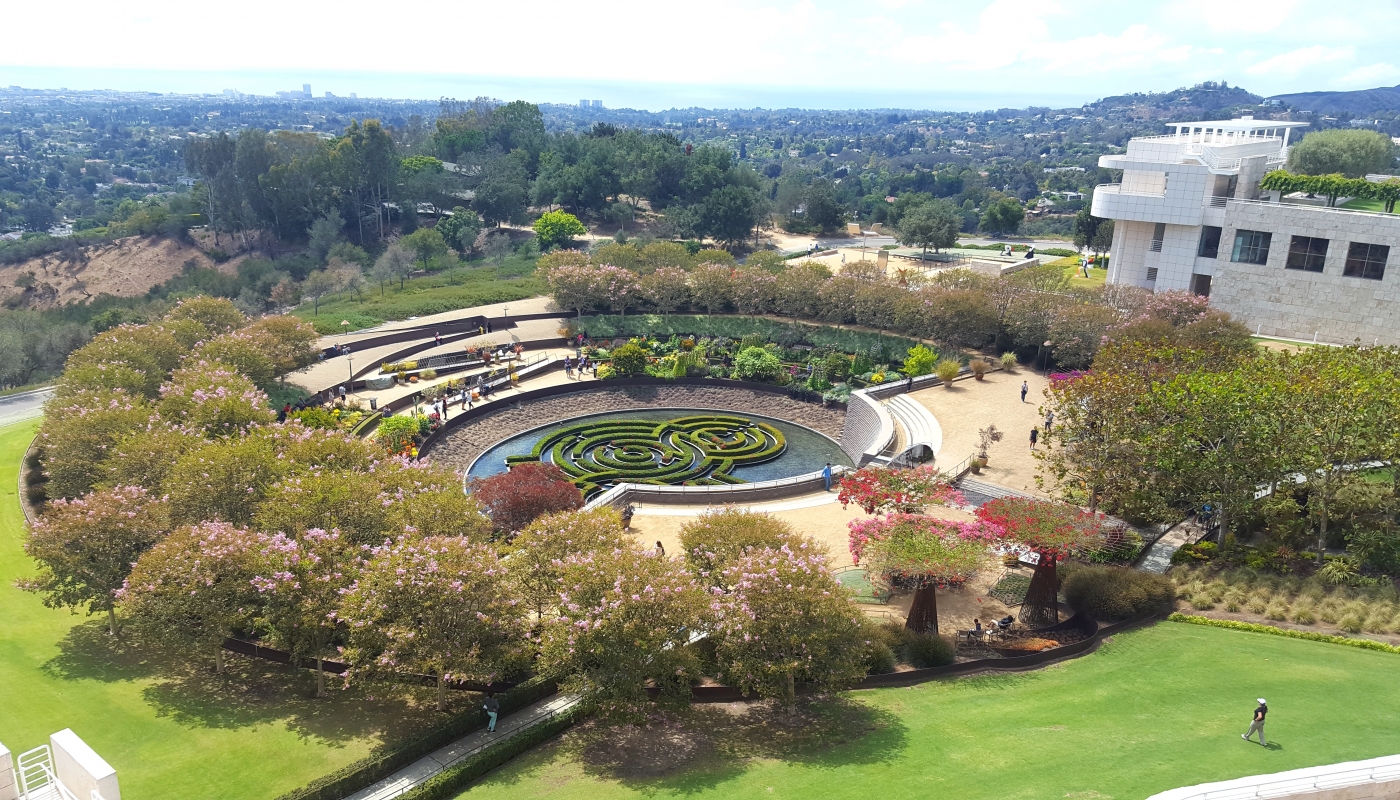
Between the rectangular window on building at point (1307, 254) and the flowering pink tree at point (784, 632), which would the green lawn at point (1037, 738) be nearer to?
the flowering pink tree at point (784, 632)

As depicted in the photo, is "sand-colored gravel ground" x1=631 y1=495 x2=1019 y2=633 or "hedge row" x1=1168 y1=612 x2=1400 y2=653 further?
"sand-colored gravel ground" x1=631 y1=495 x2=1019 y2=633

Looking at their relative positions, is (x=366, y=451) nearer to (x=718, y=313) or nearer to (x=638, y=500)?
(x=638, y=500)

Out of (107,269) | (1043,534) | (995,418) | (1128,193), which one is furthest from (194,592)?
(107,269)

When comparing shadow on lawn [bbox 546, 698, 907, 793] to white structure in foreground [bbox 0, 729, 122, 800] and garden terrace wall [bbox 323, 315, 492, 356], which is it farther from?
garden terrace wall [bbox 323, 315, 492, 356]

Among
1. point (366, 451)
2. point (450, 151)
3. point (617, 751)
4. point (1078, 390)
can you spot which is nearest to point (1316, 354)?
point (1078, 390)

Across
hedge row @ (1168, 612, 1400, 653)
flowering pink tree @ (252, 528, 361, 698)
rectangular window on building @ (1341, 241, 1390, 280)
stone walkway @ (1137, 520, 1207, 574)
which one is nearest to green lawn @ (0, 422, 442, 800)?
flowering pink tree @ (252, 528, 361, 698)

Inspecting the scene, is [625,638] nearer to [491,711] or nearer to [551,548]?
[551,548]
